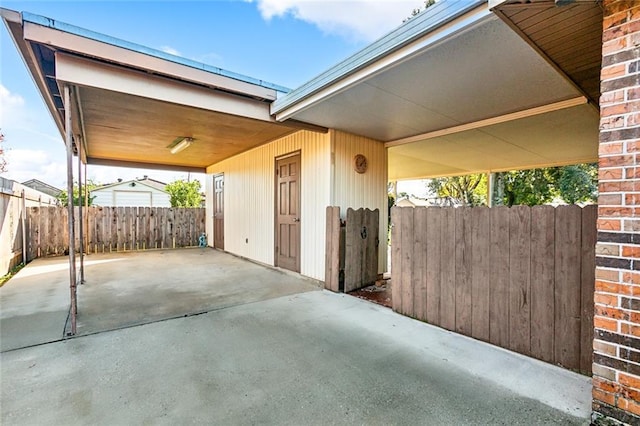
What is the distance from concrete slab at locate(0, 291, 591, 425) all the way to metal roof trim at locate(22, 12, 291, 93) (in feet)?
9.15

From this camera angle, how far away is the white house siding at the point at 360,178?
4855 millimetres

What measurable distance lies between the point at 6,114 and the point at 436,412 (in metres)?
10.5

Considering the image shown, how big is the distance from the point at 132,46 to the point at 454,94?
3.40 metres

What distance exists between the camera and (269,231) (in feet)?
20.6

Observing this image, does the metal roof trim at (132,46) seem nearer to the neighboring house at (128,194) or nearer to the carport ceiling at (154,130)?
the carport ceiling at (154,130)

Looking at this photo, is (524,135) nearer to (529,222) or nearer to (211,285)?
(529,222)

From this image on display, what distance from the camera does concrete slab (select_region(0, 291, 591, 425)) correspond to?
5.62ft

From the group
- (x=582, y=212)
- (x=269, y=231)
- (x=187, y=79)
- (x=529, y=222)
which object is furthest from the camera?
(x=269, y=231)

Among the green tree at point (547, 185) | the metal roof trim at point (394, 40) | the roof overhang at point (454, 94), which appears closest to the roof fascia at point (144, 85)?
the roof overhang at point (454, 94)

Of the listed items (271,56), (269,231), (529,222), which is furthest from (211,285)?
(271,56)

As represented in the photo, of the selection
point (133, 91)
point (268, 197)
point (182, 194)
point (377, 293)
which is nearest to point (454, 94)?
point (377, 293)

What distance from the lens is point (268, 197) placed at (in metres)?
6.32

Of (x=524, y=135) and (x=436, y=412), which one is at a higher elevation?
(x=524, y=135)

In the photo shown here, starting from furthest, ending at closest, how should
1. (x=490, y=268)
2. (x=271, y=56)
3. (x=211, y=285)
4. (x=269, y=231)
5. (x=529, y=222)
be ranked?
(x=271, y=56) → (x=269, y=231) → (x=211, y=285) → (x=490, y=268) → (x=529, y=222)
